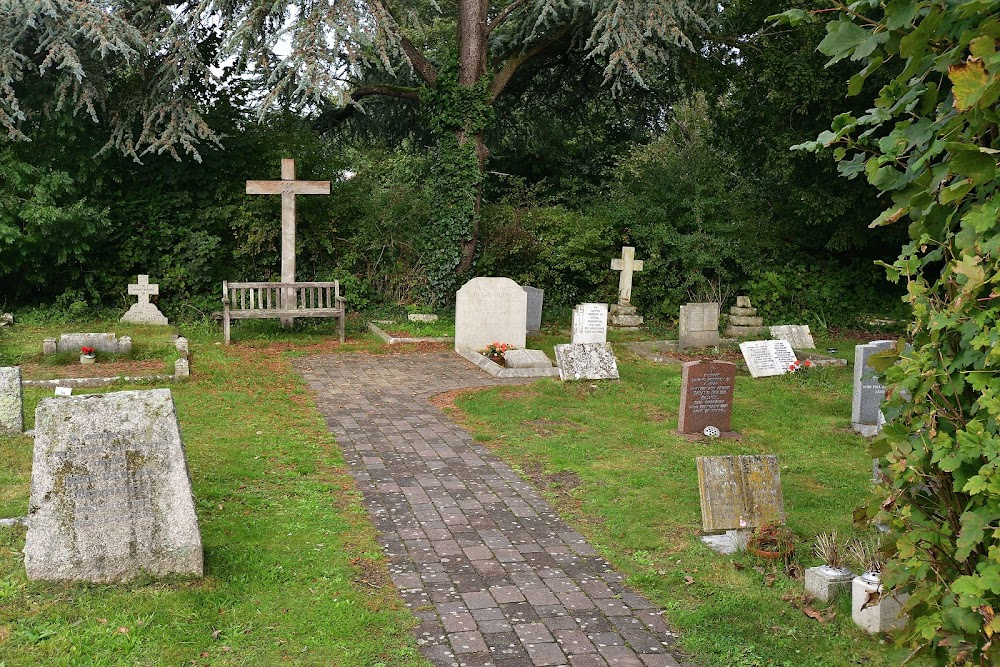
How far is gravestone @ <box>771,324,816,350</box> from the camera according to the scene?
14984mm

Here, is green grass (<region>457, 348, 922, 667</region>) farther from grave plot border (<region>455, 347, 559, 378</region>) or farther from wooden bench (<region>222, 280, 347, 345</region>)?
wooden bench (<region>222, 280, 347, 345</region>)

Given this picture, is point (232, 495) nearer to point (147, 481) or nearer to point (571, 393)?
point (147, 481)

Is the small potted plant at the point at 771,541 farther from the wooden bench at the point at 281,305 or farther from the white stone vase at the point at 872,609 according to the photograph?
the wooden bench at the point at 281,305

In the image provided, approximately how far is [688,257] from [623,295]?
1.70 meters

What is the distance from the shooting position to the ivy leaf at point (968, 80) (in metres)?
2.41

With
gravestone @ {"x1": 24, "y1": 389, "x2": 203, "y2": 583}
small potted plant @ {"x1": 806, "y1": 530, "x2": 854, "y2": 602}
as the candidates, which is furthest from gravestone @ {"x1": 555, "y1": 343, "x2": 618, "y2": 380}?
gravestone @ {"x1": 24, "y1": 389, "x2": 203, "y2": 583}

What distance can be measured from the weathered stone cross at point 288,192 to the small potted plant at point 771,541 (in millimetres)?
11374

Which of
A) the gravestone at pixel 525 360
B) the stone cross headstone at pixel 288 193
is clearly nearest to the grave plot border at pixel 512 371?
the gravestone at pixel 525 360

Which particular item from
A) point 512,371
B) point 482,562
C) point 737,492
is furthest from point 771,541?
point 512,371

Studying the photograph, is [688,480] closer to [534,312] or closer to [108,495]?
[108,495]

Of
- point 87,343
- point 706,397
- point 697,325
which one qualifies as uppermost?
point 697,325

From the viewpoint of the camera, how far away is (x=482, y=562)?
5949 millimetres

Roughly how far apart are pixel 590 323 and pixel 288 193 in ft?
19.4

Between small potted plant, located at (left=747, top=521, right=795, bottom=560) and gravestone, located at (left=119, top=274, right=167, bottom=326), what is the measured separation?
12165mm
